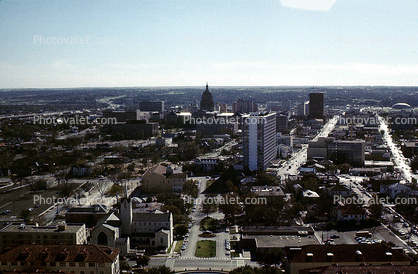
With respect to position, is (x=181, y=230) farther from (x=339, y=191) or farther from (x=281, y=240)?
(x=339, y=191)

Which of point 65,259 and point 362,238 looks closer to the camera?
point 65,259

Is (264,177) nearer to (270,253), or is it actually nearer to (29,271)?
(270,253)

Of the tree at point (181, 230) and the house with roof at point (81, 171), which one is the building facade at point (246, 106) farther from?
the tree at point (181, 230)

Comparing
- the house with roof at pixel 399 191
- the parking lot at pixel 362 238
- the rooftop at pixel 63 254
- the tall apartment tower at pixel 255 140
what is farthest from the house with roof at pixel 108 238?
the tall apartment tower at pixel 255 140

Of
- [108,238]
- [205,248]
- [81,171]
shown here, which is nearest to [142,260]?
[108,238]

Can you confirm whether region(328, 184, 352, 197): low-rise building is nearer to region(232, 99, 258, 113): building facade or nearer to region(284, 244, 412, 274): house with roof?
region(284, 244, 412, 274): house with roof

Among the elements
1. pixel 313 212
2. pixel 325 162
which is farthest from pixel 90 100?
pixel 313 212
